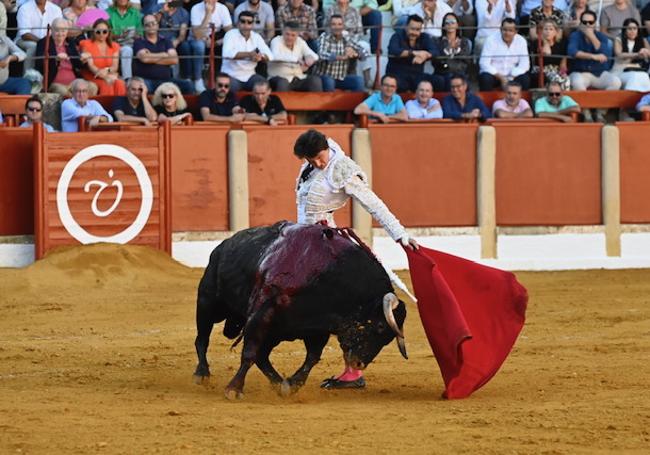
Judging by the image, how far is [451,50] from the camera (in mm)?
15766

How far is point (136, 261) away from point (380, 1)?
15.6ft

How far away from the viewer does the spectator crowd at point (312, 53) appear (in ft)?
47.6

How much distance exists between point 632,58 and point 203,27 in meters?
4.68

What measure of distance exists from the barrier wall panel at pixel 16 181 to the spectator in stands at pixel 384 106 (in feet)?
10.6

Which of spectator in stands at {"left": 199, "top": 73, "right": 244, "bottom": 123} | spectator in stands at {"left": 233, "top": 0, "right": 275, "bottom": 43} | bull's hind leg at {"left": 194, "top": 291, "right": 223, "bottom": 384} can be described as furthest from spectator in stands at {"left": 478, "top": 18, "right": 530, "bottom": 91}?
bull's hind leg at {"left": 194, "top": 291, "right": 223, "bottom": 384}

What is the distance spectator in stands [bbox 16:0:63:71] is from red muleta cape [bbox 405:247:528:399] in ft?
25.8

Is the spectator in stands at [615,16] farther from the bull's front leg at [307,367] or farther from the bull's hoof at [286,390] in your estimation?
the bull's hoof at [286,390]

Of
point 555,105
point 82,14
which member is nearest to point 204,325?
point 82,14

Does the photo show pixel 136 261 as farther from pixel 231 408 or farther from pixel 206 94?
pixel 231 408

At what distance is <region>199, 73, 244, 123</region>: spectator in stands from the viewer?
14453 millimetres

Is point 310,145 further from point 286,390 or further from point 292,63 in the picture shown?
point 292,63

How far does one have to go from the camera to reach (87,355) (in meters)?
9.65

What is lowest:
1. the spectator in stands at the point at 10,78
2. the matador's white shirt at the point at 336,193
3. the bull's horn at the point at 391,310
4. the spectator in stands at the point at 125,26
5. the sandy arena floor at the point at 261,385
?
the sandy arena floor at the point at 261,385

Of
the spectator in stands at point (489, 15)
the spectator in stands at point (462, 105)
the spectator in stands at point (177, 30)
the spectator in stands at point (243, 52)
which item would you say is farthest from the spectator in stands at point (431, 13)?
the spectator in stands at point (177, 30)
